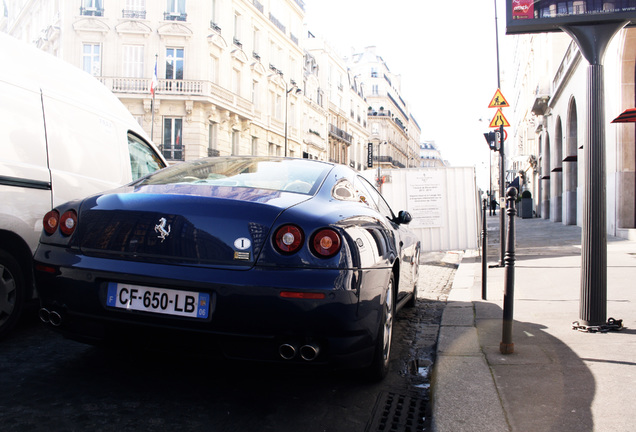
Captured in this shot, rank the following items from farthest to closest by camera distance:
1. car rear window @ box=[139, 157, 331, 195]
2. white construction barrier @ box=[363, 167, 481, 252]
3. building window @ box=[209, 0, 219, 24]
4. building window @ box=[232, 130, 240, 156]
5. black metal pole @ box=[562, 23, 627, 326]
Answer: building window @ box=[232, 130, 240, 156] < building window @ box=[209, 0, 219, 24] < white construction barrier @ box=[363, 167, 481, 252] < black metal pole @ box=[562, 23, 627, 326] < car rear window @ box=[139, 157, 331, 195]

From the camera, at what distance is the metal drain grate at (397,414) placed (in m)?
2.69

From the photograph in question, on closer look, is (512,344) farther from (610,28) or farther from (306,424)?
(610,28)

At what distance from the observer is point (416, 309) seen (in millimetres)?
5941

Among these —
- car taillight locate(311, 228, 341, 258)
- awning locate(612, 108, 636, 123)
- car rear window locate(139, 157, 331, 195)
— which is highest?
awning locate(612, 108, 636, 123)

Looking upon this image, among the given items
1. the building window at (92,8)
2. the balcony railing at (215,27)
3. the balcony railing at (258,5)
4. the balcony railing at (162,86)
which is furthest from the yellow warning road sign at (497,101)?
the balcony railing at (258,5)

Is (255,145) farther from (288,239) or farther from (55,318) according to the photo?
(288,239)

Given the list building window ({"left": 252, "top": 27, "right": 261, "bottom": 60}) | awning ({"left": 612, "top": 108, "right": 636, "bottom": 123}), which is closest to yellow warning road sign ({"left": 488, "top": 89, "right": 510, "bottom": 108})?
awning ({"left": 612, "top": 108, "right": 636, "bottom": 123})

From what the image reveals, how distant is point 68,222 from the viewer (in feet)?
9.70

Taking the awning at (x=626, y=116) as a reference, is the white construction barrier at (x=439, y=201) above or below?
below

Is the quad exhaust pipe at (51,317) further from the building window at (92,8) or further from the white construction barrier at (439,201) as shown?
the building window at (92,8)

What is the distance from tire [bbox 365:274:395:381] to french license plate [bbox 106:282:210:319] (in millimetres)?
1019

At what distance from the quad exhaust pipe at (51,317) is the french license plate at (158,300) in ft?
1.11

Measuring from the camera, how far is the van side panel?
148 inches

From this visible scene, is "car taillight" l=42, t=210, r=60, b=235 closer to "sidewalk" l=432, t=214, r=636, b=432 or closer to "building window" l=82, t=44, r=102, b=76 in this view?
"sidewalk" l=432, t=214, r=636, b=432
